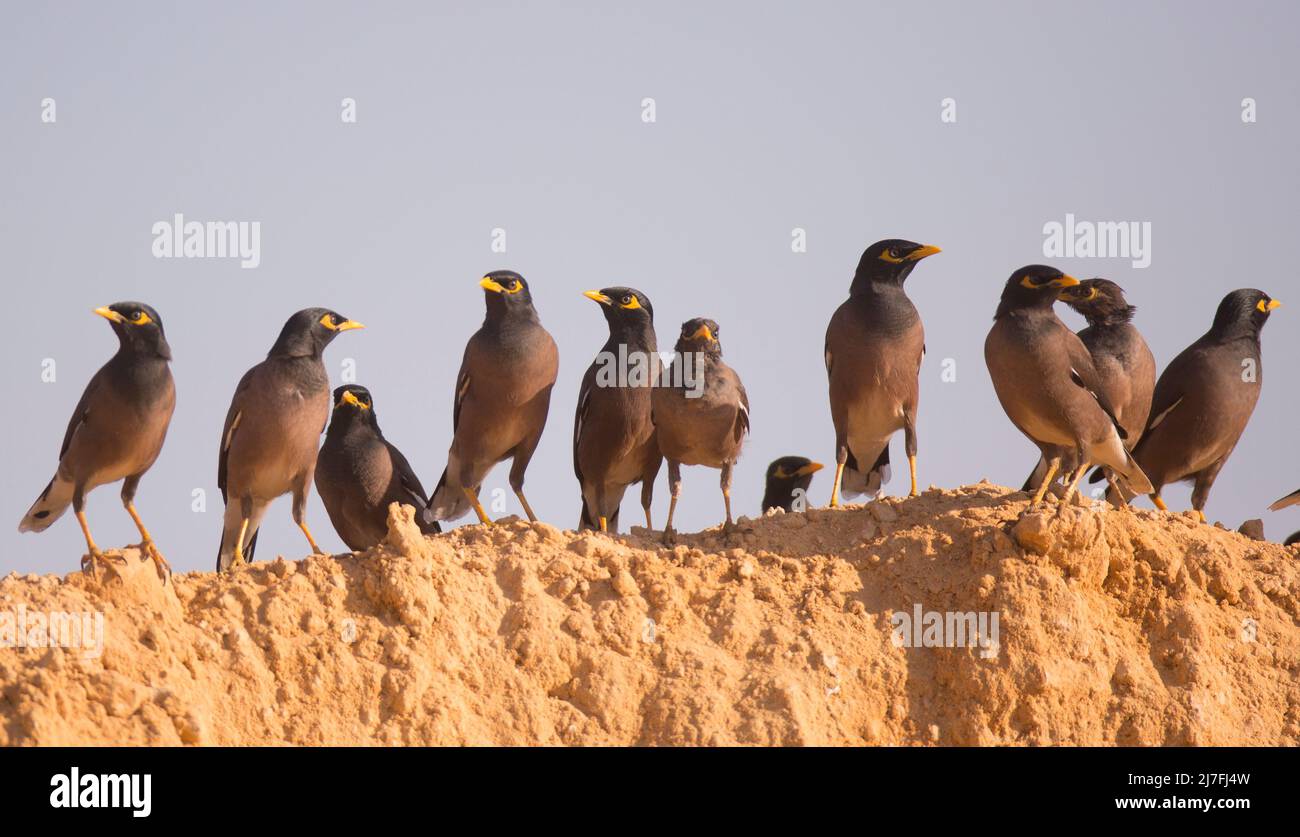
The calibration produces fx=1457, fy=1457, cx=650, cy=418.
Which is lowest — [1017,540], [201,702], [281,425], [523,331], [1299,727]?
[1299,727]

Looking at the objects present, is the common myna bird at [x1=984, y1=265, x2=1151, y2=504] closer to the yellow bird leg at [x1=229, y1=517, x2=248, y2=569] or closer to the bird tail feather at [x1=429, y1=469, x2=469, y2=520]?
the bird tail feather at [x1=429, y1=469, x2=469, y2=520]

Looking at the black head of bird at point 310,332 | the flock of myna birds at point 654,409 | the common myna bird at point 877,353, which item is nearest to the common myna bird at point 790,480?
the flock of myna birds at point 654,409

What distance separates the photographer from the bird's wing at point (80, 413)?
10695 mm

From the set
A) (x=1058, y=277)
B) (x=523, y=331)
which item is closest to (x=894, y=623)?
(x=1058, y=277)

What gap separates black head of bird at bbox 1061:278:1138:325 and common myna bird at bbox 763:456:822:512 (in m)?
2.88

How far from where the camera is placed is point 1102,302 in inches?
516

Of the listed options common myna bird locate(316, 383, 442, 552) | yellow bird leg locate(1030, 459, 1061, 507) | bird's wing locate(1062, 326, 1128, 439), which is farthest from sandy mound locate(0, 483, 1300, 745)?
common myna bird locate(316, 383, 442, 552)

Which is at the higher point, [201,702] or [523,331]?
[523,331]

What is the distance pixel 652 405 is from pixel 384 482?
2.56 metres

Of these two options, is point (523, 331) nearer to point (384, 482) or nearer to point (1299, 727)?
point (384, 482)

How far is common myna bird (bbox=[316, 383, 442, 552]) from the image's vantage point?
12.6 meters

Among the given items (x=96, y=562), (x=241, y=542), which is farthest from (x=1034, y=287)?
(x=96, y=562)

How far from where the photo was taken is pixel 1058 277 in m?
11.3
